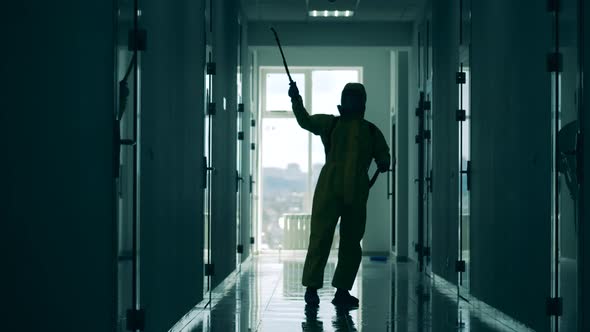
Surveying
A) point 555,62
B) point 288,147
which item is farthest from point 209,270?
point 288,147

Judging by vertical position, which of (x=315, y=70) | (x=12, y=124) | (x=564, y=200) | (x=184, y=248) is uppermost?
(x=315, y=70)

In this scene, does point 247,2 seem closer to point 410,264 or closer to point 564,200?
point 410,264

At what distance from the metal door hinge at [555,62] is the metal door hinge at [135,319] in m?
1.99

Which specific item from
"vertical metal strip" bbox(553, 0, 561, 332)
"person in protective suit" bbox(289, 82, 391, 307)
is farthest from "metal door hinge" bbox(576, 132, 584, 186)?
"person in protective suit" bbox(289, 82, 391, 307)

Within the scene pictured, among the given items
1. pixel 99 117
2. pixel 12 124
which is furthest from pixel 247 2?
pixel 12 124

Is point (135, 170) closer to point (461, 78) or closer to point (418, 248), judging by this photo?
point (461, 78)

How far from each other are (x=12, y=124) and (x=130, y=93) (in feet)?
3.54

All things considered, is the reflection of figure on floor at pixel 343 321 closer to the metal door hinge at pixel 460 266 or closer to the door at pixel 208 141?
the door at pixel 208 141

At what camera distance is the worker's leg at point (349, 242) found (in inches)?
192

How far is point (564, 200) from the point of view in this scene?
10.9ft

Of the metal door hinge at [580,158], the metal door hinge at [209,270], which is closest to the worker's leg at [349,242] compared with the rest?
the metal door hinge at [209,270]

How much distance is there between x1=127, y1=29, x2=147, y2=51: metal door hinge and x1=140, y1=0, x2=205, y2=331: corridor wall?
0.32 ft

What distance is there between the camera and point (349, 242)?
4.90 metres

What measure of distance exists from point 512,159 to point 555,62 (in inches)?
31.9
